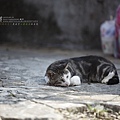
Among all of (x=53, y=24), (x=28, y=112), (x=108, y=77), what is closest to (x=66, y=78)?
(x=108, y=77)

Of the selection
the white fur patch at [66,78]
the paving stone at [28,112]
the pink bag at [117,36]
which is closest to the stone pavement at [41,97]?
the paving stone at [28,112]

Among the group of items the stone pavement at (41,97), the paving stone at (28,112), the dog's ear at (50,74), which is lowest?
the paving stone at (28,112)

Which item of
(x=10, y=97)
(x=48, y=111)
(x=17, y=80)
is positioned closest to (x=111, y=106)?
(x=48, y=111)

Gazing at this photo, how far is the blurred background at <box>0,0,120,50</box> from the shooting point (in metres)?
9.64

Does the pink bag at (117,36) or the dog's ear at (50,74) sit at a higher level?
the pink bag at (117,36)

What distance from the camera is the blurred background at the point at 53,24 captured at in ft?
31.6

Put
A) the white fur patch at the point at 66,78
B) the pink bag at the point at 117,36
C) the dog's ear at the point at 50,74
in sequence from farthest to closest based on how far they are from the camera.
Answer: the pink bag at the point at 117,36 → the dog's ear at the point at 50,74 → the white fur patch at the point at 66,78

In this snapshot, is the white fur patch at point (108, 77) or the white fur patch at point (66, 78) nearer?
the white fur patch at point (66, 78)

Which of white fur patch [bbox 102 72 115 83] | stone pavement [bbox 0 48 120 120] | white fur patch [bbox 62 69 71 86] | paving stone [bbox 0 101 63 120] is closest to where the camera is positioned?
paving stone [bbox 0 101 63 120]

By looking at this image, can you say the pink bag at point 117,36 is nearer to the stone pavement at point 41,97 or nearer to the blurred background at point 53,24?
the blurred background at point 53,24

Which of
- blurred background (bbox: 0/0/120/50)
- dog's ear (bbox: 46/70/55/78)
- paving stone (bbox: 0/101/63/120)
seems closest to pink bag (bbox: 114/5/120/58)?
blurred background (bbox: 0/0/120/50)

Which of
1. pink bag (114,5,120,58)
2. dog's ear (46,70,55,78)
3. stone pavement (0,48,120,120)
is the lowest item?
stone pavement (0,48,120,120)

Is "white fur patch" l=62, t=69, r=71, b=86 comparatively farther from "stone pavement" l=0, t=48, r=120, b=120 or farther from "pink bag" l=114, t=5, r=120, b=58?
"pink bag" l=114, t=5, r=120, b=58

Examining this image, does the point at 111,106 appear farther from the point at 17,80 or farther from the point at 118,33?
the point at 118,33
